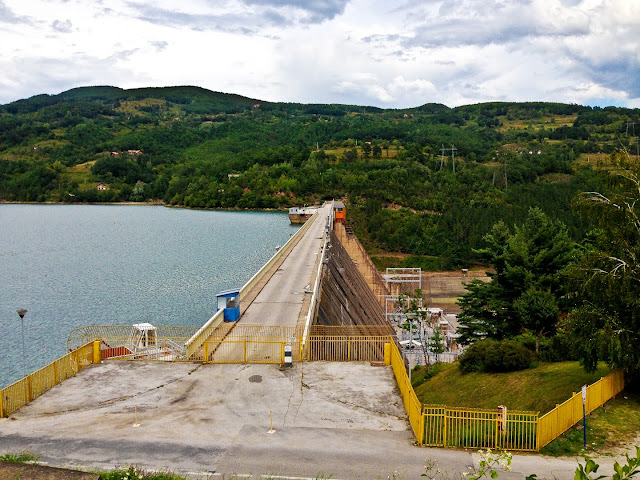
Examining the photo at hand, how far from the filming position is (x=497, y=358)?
76.8 feet

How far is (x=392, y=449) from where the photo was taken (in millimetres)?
12977

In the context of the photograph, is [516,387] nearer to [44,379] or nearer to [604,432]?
[604,432]

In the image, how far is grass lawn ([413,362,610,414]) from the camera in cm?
1838

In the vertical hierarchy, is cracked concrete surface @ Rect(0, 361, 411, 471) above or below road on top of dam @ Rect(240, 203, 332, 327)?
below

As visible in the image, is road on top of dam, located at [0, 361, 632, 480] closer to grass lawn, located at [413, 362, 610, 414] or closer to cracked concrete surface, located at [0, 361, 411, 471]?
cracked concrete surface, located at [0, 361, 411, 471]

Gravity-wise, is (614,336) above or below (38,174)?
below

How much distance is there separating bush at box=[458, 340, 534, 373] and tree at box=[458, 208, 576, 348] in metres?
5.31

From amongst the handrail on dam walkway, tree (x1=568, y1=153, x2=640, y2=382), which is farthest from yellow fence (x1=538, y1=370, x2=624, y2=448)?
the handrail on dam walkway

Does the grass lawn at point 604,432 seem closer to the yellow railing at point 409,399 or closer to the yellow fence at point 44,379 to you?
the yellow railing at point 409,399

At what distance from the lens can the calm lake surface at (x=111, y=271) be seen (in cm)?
3966

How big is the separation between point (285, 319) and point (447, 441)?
13.8m

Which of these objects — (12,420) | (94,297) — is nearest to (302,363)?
(12,420)

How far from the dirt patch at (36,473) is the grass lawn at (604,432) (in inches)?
378

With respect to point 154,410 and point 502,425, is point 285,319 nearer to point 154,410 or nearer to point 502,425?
point 154,410
